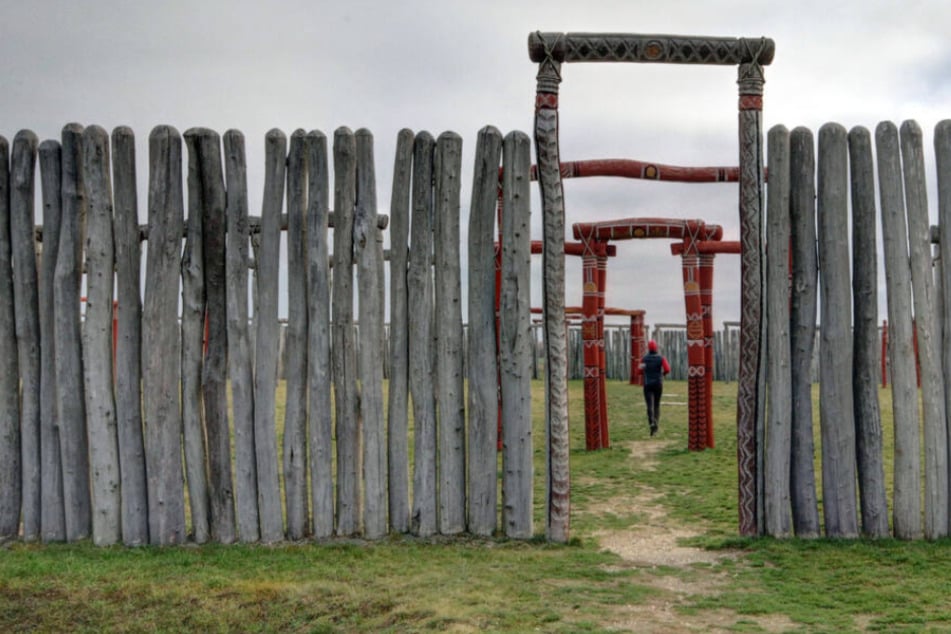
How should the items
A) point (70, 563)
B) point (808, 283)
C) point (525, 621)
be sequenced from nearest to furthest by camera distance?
1. point (525, 621)
2. point (70, 563)
3. point (808, 283)

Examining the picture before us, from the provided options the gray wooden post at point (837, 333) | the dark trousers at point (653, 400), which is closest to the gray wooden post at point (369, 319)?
the gray wooden post at point (837, 333)

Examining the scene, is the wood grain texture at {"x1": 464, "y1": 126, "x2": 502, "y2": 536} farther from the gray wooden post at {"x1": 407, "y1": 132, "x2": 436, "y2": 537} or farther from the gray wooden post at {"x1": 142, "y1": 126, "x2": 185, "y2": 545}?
the gray wooden post at {"x1": 142, "y1": 126, "x2": 185, "y2": 545}

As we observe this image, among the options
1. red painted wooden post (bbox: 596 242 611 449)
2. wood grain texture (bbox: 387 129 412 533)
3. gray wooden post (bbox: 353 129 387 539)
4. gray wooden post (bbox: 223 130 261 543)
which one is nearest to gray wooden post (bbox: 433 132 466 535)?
wood grain texture (bbox: 387 129 412 533)

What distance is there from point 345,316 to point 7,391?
7.99ft

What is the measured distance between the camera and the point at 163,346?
687 cm

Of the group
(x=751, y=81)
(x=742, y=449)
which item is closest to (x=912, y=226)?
(x=751, y=81)

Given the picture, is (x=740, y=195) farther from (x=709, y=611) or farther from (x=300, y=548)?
(x=300, y=548)

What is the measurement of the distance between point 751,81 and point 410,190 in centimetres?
243

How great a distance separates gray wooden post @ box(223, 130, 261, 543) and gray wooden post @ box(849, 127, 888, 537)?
409 cm

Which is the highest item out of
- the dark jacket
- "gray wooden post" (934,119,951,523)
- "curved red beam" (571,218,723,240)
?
"curved red beam" (571,218,723,240)

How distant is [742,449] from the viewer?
6848mm

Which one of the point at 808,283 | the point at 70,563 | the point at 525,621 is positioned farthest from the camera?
the point at 808,283

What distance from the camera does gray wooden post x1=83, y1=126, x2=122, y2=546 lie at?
687cm

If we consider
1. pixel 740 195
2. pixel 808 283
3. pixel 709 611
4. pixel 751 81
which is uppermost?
pixel 751 81
